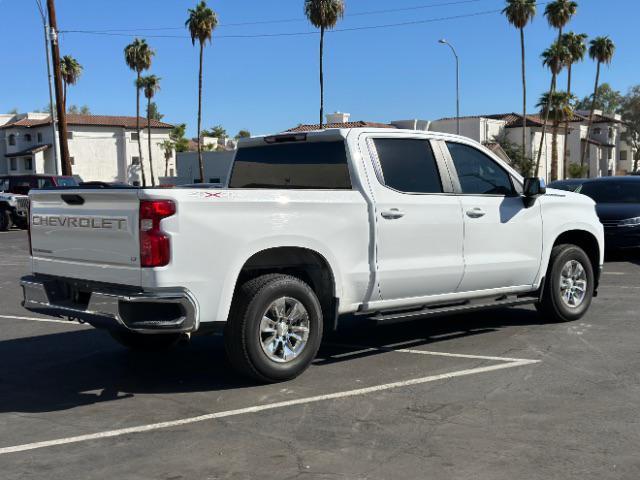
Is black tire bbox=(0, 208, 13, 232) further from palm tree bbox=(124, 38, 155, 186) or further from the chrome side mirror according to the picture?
palm tree bbox=(124, 38, 155, 186)

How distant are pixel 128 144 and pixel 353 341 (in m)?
66.8

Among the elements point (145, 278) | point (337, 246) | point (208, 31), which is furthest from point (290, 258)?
point (208, 31)

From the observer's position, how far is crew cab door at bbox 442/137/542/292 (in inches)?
272

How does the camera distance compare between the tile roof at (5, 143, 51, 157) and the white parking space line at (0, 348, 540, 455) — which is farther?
the tile roof at (5, 143, 51, 157)

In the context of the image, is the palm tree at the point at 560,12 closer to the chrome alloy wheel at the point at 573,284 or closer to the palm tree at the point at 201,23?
the palm tree at the point at 201,23

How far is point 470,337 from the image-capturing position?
7418mm

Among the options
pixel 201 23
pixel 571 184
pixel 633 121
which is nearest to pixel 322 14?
pixel 201 23

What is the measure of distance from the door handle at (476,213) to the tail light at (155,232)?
119 inches

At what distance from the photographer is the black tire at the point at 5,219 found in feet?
79.5

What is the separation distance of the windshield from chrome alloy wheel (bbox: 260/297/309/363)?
10469mm

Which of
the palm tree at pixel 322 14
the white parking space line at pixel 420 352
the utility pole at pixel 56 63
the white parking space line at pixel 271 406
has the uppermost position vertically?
the palm tree at pixel 322 14

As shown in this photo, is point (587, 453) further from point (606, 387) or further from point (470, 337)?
point (470, 337)

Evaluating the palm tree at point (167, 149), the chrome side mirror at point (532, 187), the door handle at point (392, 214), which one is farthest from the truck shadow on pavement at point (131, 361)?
the palm tree at point (167, 149)

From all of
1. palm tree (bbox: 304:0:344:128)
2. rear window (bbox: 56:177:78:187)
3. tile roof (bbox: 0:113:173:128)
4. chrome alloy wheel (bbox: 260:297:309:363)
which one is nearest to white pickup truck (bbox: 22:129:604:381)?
chrome alloy wheel (bbox: 260:297:309:363)
